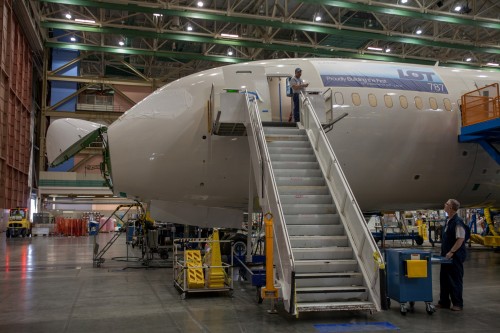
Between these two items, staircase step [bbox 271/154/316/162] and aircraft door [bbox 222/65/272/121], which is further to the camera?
aircraft door [bbox 222/65/272/121]

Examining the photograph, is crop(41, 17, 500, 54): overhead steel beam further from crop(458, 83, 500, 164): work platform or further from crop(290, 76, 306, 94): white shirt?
crop(290, 76, 306, 94): white shirt

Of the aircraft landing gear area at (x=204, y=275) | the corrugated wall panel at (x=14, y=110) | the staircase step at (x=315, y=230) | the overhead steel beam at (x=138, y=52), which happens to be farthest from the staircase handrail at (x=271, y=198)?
the overhead steel beam at (x=138, y=52)

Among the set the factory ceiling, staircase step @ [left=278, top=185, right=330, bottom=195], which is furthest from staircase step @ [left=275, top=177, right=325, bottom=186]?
the factory ceiling

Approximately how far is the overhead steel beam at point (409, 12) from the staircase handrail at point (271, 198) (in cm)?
1561

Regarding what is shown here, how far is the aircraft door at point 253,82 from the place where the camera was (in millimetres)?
10273

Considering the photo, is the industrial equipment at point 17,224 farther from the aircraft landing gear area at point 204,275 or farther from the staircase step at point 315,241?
the staircase step at point 315,241

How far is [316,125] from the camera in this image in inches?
352

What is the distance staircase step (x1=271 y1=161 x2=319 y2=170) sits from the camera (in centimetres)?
839

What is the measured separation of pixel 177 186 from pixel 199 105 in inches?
76.7

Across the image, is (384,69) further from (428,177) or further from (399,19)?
(399,19)

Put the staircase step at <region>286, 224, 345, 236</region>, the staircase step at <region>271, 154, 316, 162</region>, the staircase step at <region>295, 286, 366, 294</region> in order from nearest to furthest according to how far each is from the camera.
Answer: the staircase step at <region>295, 286, 366, 294</region> < the staircase step at <region>286, 224, 345, 236</region> < the staircase step at <region>271, 154, 316, 162</region>

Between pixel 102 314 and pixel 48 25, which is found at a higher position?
pixel 48 25

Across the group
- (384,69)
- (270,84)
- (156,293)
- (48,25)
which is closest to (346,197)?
(156,293)

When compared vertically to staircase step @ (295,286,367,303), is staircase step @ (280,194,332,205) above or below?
above
